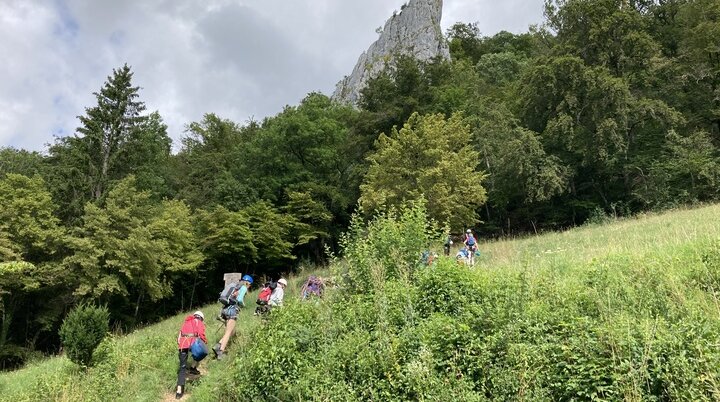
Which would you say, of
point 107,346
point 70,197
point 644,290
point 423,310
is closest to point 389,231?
point 423,310

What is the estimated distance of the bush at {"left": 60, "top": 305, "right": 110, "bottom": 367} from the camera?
8570 mm

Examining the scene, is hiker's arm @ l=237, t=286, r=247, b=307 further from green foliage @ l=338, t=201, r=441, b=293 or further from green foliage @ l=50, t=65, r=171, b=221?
green foliage @ l=50, t=65, r=171, b=221

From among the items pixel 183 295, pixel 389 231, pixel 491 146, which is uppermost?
pixel 491 146

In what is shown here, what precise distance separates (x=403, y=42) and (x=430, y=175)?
45.2 metres

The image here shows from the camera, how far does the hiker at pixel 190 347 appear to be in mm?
7789

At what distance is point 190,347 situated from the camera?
8109 millimetres

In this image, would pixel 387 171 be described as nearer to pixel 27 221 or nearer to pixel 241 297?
pixel 241 297

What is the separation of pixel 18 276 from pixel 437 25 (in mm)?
53447

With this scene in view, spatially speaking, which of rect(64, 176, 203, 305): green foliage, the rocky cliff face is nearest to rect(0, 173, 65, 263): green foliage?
rect(64, 176, 203, 305): green foliage

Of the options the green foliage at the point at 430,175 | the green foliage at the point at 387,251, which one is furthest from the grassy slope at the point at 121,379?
the green foliage at the point at 430,175

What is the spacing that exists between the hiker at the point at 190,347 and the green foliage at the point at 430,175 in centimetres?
1163

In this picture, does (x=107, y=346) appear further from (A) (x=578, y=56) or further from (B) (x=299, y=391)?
(A) (x=578, y=56)

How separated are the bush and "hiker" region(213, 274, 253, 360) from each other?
2.34m

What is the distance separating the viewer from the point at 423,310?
251 inches
